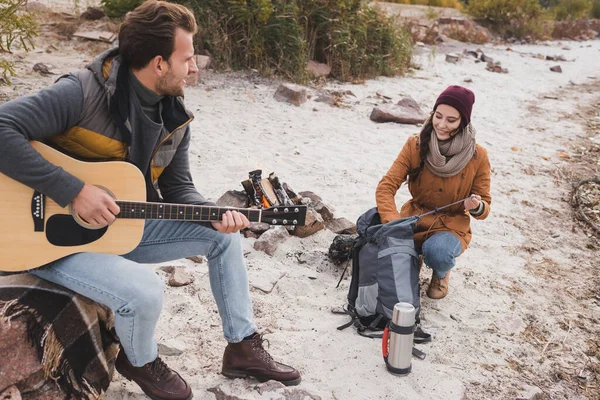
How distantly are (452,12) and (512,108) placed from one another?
13810 millimetres

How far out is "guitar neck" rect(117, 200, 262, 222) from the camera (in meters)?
2.49

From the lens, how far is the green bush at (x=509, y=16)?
1947 cm

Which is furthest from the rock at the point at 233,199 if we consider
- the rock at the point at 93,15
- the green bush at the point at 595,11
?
the green bush at the point at 595,11

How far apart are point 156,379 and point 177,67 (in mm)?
1394

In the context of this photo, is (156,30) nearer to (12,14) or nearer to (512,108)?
(12,14)

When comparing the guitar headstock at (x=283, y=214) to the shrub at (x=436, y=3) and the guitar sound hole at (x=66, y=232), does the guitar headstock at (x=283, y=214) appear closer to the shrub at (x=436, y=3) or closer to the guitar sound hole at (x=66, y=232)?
the guitar sound hole at (x=66, y=232)

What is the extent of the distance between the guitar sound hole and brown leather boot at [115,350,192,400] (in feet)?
1.93

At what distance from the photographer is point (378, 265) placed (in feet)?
11.1

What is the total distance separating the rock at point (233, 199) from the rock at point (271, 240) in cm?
39

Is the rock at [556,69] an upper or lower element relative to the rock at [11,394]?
lower

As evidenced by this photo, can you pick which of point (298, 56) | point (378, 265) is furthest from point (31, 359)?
point (298, 56)

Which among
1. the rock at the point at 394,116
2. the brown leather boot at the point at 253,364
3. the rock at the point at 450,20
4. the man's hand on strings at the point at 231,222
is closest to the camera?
the man's hand on strings at the point at 231,222

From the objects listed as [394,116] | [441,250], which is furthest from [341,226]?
[394,116]

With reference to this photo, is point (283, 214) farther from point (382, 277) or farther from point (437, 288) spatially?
point (437, 288)
